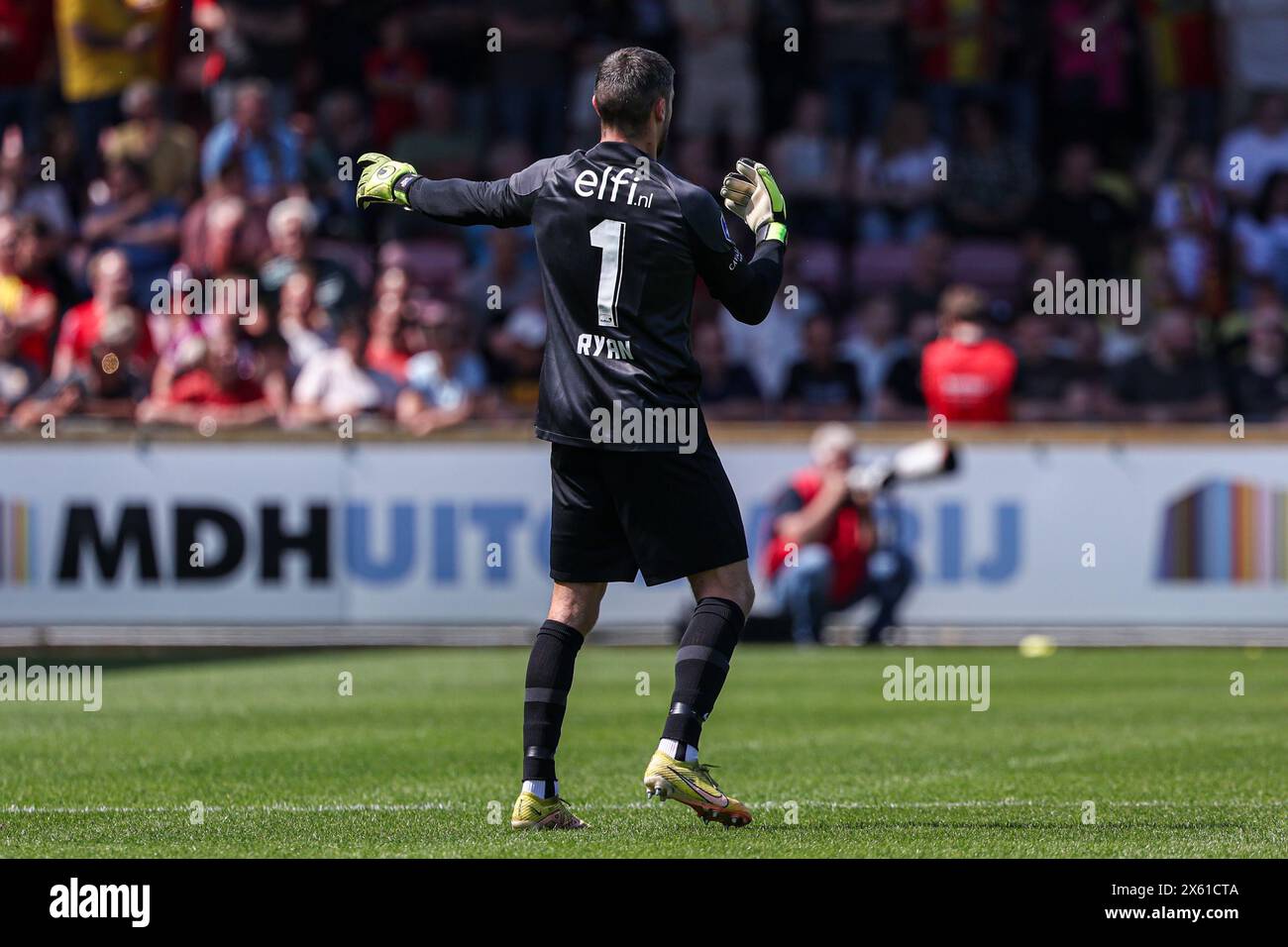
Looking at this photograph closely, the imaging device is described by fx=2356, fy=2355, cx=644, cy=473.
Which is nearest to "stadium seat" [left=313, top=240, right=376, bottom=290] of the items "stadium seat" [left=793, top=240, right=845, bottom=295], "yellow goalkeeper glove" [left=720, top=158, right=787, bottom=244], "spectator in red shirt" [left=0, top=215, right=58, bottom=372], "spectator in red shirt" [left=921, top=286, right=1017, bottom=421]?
"spectator in red shirt" [left=0, top=215, right=58, bottom=372]

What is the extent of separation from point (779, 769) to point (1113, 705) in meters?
Answer: 3.57

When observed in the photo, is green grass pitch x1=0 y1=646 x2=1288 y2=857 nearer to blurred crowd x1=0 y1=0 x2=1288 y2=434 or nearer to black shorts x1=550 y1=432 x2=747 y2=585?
black shorts x1=550 y1=432 x2=747 y2=585

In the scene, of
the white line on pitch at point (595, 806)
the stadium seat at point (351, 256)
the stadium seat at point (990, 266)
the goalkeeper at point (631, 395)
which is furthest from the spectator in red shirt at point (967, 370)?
the goalkeeper at point (631, 395)

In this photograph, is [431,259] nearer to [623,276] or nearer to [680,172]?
[680,172]

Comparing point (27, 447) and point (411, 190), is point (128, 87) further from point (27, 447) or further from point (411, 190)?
point (411, 190)

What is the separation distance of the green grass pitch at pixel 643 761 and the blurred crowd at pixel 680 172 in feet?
11.3

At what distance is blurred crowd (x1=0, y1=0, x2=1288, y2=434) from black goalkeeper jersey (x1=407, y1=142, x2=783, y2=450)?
31.6 feet

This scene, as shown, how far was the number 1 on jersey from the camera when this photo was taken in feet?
25.0

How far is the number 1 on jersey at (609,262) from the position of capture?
7621 millimetres

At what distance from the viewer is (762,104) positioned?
2305 centimetres

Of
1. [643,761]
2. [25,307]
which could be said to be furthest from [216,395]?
[643,761]

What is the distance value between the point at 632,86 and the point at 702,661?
188 cm

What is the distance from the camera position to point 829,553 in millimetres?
17156
